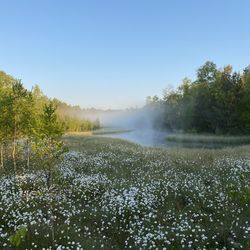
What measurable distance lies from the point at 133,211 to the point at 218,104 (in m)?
60.0

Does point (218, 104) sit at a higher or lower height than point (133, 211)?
higher

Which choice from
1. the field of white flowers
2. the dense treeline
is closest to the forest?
the field of white flowers

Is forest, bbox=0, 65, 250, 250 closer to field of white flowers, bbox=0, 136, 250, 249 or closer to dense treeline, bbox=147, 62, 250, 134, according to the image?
field of white flowers, bbox=0, 136, 250, 249

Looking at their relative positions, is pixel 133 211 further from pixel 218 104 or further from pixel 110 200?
pixel 218 104

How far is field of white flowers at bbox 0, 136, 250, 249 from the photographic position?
900 cm

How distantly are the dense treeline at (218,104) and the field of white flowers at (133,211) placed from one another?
4622cm

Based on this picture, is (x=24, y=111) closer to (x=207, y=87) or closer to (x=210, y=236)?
(x=210, y=236)

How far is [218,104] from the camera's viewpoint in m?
67.2

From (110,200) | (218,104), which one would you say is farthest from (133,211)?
(218,104)

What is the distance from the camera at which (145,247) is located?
8.75m

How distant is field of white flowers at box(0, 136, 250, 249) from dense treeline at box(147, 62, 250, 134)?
46217 millimetres

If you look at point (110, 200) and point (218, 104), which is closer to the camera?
point (110, 200)

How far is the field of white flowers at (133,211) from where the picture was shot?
9000 mm

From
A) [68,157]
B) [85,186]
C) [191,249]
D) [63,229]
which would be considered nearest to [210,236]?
[191,249]
